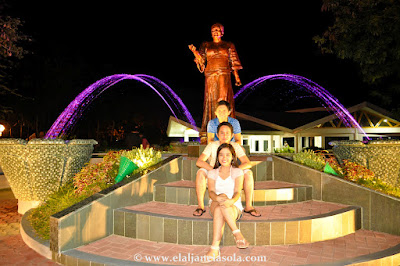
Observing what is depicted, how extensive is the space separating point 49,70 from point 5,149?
25.4 meters

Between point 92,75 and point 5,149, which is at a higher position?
point 92,75

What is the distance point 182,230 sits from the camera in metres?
5.04

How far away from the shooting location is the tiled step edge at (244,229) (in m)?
4.93

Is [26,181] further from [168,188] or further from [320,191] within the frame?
[320,191]

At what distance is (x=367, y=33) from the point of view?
1544 centimetres

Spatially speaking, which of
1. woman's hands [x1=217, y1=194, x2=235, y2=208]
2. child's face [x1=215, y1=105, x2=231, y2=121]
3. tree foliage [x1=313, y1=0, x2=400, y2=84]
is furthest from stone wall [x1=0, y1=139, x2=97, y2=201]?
tree foliage [x1=313, y1=0, x2=400, y2=84]

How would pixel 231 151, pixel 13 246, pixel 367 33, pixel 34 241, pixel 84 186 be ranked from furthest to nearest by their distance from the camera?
pixel 367 33 < pixel 84 186 < pixel 13 246 < pixel 34 241 < pixel 231 151

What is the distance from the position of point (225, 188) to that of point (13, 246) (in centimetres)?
399

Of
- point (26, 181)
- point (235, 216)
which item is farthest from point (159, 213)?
point (26, 181)

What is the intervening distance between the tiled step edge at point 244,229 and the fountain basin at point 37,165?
3.32m

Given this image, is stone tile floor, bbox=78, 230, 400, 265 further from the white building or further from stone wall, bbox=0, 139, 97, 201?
the white building

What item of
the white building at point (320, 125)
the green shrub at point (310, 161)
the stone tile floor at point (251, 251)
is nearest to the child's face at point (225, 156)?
the stone tile floor at point (251, 251)

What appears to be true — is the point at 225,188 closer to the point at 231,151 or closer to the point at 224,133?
the point at 231,151

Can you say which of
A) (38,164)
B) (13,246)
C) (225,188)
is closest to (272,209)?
(225,188)
